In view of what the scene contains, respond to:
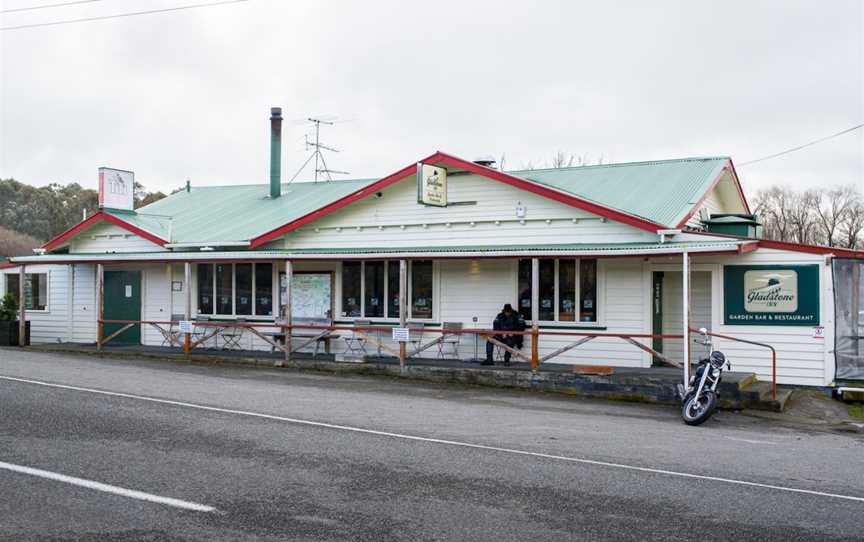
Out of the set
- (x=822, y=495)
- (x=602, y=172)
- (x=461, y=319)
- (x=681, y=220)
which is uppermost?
(x=602, y=172)

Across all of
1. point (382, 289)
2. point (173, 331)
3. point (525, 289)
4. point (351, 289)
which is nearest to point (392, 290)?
point (382, 289)

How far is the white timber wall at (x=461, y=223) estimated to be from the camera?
1845 centimetres

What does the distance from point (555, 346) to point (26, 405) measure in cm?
1052

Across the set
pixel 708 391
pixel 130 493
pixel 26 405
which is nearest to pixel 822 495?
pixel 708 391

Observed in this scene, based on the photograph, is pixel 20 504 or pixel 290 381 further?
pixel 290 381

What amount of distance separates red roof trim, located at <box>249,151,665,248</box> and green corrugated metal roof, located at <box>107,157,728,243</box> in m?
0.37

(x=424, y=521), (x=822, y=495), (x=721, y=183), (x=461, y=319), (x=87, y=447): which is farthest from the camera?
(x=721, y=183)

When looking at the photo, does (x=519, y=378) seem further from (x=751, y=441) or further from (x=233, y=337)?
(x=233, y=337)

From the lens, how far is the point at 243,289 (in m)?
22.4

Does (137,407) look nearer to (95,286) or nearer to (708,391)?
(708,391)

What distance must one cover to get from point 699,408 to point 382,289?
30.1 ft

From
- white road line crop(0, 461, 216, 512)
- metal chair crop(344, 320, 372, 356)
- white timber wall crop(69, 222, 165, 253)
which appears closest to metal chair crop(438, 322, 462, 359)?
metal chair crop(344, 320, 372, 356)

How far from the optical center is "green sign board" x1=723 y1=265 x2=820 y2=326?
16.1 m

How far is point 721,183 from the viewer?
69.5 ft
